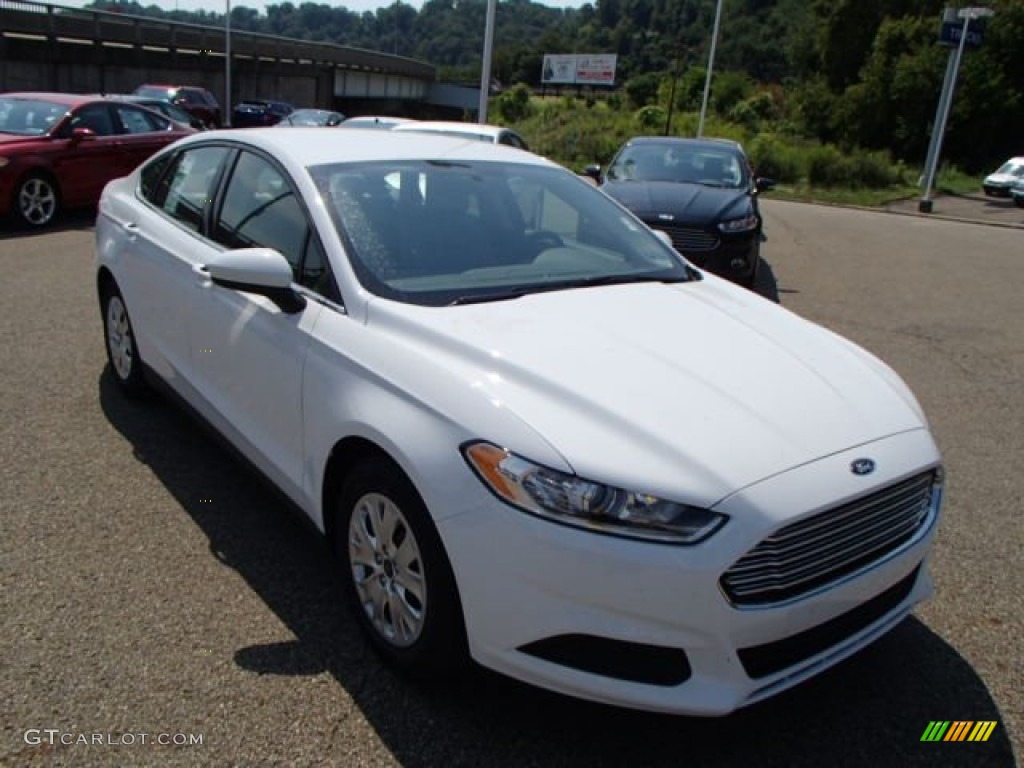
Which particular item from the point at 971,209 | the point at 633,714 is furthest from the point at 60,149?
the point at 971,209

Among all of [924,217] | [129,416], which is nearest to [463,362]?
[129,416]

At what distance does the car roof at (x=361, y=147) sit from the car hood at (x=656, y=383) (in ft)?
3.22

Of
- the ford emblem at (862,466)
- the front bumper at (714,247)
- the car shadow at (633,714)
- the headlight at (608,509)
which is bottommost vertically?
the car shadow at (633,714)

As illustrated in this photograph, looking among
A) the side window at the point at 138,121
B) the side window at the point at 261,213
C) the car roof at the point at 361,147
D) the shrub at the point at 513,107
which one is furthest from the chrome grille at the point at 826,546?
the shrub at the point at 513,107

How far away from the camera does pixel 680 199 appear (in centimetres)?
876

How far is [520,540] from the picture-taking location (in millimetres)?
2162

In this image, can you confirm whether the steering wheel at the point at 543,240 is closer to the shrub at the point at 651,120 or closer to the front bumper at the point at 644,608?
the front bumper at the point at 644,608

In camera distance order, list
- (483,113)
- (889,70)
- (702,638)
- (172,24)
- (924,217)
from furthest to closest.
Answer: (889,70) < (172,24) < (924,217) < (483,113) < (702,638)

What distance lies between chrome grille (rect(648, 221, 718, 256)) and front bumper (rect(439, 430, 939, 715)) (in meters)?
6.13

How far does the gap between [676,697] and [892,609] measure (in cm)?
87

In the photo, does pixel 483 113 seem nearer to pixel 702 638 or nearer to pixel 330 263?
pixel 330 263

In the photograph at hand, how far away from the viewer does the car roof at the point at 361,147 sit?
11.4 ft

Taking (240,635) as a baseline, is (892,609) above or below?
above

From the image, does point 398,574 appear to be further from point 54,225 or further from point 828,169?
point 828,169
